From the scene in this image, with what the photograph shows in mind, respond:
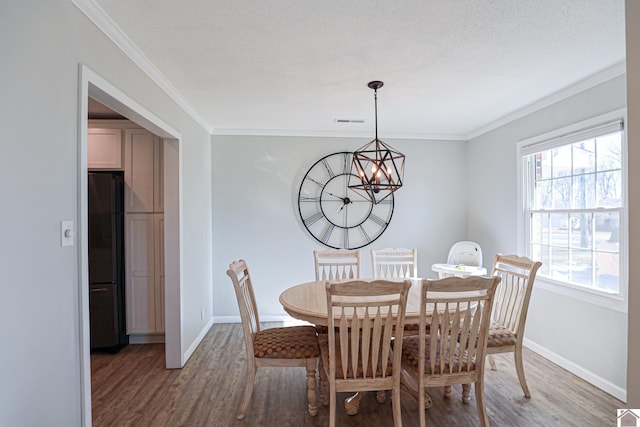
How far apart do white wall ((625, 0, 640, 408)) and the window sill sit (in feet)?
4.95

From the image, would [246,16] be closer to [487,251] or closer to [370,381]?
[370,381]

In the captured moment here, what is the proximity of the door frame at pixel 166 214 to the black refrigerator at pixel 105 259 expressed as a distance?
0.68 metres

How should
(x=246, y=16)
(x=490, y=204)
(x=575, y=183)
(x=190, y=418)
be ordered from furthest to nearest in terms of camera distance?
(x=490, y=204) → (x=575, y=183) → (x=190, y=418) → (x=246, y=16)

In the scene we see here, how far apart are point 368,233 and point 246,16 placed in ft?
10.1

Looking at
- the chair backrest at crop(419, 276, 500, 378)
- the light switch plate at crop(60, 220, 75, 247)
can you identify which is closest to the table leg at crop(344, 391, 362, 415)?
the chair backrest at crop(419, 276, 500, 378)

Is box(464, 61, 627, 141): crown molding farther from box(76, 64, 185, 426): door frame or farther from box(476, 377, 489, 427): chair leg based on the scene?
box(76, 64, 185, 426): door frame

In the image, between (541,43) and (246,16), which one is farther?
(541,43)

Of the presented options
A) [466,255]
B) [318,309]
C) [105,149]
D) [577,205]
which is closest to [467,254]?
[466,255]

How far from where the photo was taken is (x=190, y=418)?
2.19m

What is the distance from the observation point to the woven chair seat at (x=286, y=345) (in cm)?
218

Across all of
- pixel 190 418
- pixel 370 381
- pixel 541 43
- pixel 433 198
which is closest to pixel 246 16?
pixel 541 43

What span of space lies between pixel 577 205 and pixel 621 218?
Result: 1.43ft

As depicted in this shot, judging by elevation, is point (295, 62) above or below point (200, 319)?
above

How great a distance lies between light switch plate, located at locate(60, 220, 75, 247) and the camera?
1.46 meters
